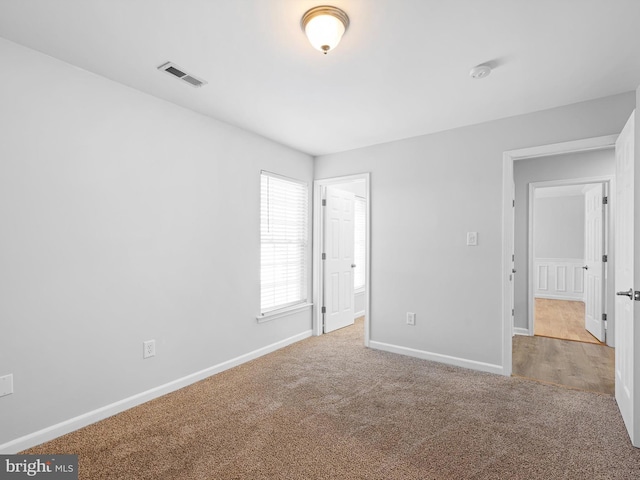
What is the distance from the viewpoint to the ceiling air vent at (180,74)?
2.28 metres

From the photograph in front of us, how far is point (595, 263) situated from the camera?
446 cm

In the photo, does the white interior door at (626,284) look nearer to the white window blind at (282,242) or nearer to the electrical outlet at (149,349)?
the white window blind at (282,242)

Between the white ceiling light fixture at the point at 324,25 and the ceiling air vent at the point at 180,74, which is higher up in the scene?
the ceiling air vent at the point at 180,74

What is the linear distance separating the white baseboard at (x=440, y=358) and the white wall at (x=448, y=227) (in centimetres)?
1

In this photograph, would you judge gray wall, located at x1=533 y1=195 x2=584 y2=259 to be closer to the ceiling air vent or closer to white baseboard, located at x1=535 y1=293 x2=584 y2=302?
white baseboard, located at x1=535 y1=293 x2=584 y2=302

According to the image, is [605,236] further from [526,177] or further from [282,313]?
[282,313]

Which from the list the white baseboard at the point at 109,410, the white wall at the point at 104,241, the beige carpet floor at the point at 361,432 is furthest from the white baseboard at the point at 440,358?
the white wall at the point at 104,241

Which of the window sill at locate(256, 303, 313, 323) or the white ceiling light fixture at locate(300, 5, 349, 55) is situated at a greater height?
the white ceiling light fixture at locate(300, 5, 349, 55)

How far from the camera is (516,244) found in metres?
4.70

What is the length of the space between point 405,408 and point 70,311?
244cm

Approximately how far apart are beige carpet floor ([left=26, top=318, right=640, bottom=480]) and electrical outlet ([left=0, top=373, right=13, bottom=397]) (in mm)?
385

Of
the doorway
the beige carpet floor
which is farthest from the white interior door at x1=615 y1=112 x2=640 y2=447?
the doorway

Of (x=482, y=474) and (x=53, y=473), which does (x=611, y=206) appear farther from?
(x=53, y=473)

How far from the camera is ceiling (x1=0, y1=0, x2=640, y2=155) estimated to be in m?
1.74
